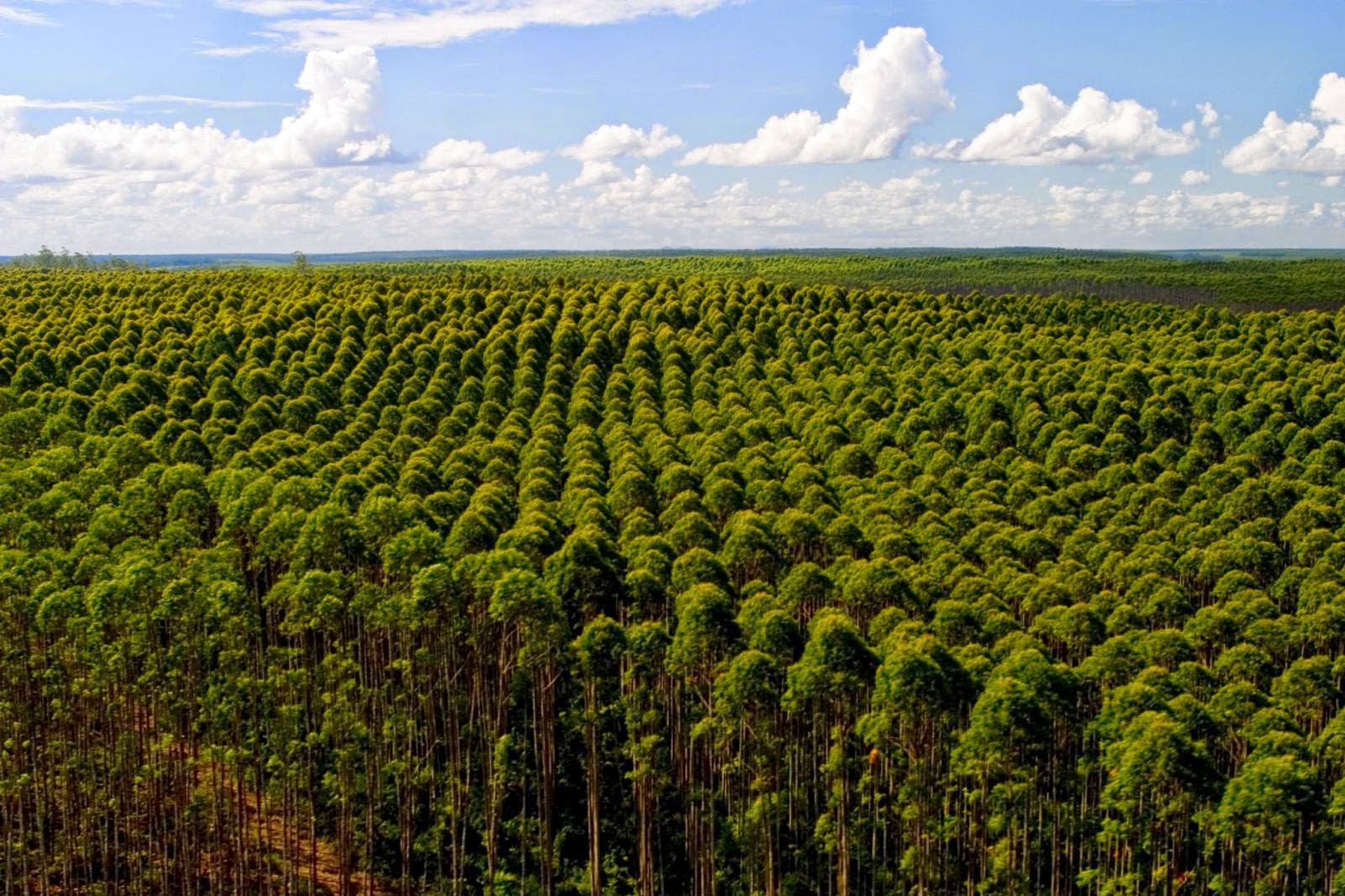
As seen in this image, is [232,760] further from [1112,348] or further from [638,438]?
[1112,348]

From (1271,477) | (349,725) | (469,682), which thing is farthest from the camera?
(1271,477)

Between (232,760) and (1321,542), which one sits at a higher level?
(1321,542)

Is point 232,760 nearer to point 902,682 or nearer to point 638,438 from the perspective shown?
point 902,682

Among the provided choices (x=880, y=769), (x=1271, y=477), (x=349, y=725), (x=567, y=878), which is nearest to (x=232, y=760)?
(x=349, y=725)

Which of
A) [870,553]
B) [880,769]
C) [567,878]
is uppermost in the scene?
[870,553]

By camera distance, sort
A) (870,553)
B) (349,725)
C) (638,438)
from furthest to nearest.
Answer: (638,438) → (870,553) → (349,725)

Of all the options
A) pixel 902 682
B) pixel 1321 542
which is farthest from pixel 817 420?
pixel 902 682

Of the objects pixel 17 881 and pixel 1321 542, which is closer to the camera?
pixel 17 881
